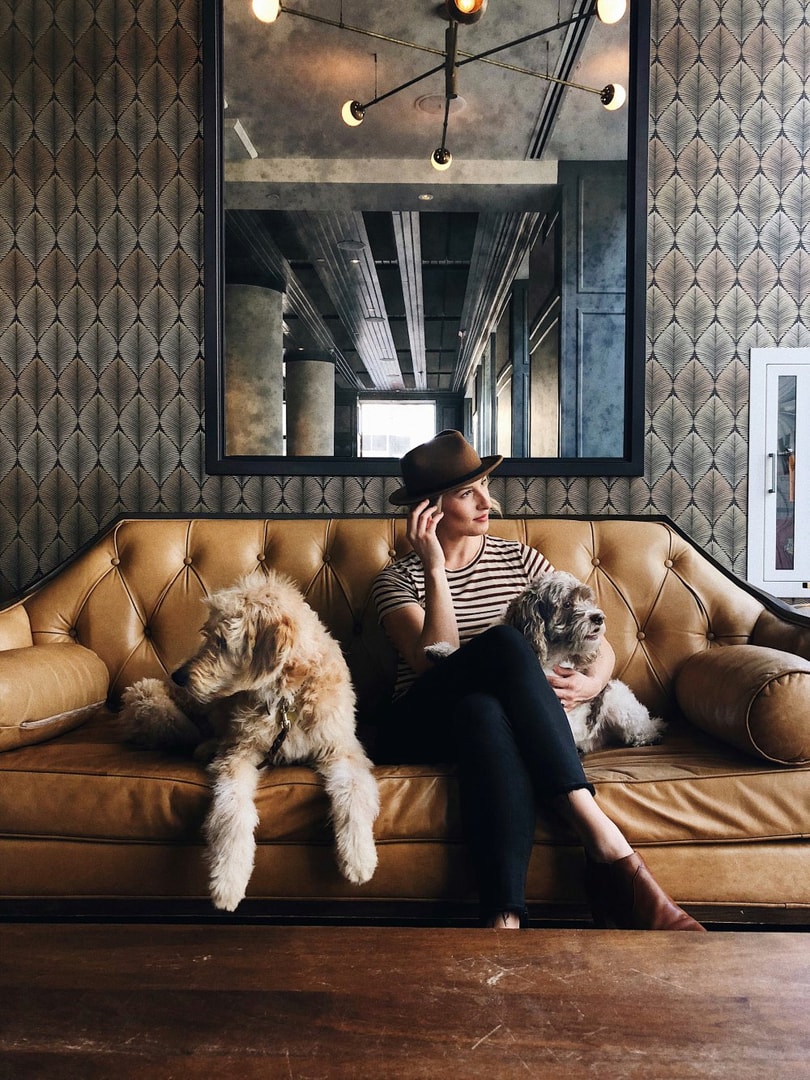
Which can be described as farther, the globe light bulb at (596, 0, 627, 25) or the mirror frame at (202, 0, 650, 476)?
the mirror frame at (202, 0, 650, 476)

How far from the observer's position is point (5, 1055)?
2.60 ft

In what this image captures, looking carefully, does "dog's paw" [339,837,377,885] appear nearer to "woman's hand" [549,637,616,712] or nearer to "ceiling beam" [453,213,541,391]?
"woman's hand" [549,637,616,712]

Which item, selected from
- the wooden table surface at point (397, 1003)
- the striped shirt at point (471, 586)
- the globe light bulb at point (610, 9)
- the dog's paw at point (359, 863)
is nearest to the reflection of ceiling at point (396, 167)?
the globe light bulb at point (610, 9)

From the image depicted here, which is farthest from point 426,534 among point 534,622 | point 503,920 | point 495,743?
point 503,920

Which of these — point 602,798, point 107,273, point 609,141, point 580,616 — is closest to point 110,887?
point 602,798

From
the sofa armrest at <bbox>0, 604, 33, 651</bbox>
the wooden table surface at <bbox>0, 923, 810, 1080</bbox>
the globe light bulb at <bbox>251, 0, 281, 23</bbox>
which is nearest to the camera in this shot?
the wooden table surface at <bbox>0, 923, 810, 1080</bbox>

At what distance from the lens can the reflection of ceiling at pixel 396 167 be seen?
9.19 feet

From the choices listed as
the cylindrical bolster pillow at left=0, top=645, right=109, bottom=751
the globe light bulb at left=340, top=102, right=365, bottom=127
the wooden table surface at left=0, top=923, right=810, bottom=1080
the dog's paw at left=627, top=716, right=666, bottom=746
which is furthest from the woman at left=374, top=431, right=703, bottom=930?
the globe light bulb at left=340, top=102, right=365, bottom=127

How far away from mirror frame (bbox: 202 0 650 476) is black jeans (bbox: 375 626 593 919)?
1246 mm

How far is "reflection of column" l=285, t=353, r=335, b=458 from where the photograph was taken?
2.89 metres

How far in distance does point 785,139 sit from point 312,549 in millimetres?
2392

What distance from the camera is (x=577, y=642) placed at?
1.84 m

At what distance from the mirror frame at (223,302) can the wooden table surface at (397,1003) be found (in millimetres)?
2028

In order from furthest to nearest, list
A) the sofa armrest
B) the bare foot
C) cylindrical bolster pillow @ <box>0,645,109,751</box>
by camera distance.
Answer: the sofa armrest, cylindrical bolster pillow @ <box>0,645,109,751</box>, the bare foot
